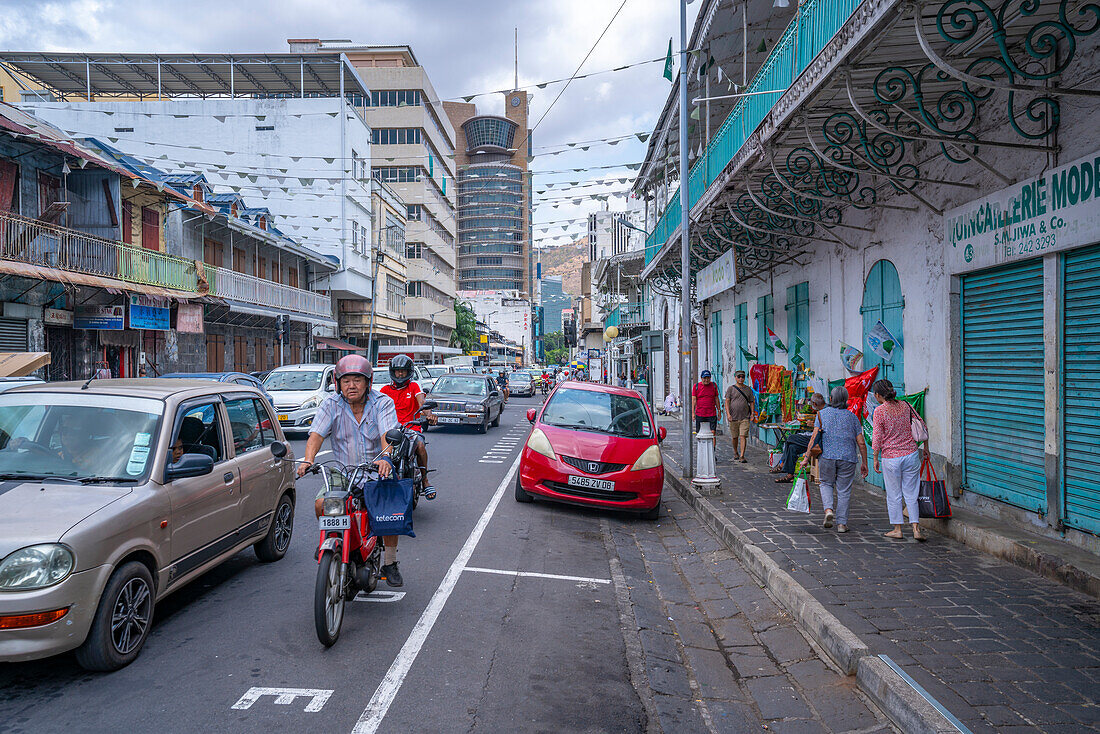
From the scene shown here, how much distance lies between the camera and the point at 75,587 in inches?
148

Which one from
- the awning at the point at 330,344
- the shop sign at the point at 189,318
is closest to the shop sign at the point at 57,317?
the shop sign at the point at 189,318

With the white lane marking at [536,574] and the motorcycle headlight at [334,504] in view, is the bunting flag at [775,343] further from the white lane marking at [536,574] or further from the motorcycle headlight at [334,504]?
the motorcycle headlight at [334,504]

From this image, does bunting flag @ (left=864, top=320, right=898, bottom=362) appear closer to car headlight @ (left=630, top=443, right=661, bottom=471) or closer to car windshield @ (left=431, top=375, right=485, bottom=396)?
Result: car headlight @ (left=630, top=443, right=661, bottom=471)

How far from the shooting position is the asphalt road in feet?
12.0

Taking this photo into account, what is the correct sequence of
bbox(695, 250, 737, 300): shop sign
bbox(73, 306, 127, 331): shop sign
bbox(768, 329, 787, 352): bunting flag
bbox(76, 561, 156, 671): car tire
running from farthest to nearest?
bbox(73, 306, 127, 331): shop sign < bbox(768, 329, 787, 352): bunting flag < bbox(695, 250, 737, 300): shop sign < bbox(76, 561, 156, 671): car tire

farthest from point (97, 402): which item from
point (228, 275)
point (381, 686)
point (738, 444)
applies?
point (228, 275)

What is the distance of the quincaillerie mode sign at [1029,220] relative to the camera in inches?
244

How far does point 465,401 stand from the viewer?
806 inches

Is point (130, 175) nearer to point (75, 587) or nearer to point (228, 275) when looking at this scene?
point (228, 275)

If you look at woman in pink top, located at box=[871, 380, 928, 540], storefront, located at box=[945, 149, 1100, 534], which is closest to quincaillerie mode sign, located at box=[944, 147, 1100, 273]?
storefront, located at box=[945, 149, 1100, 534]

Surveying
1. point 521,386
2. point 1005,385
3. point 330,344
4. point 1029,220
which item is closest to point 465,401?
point 1005,385

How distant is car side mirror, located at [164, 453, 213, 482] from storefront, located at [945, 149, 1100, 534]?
7.09 metres

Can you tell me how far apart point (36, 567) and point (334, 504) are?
61.8 inches

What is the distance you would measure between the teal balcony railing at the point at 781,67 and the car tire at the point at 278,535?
22.2ft
